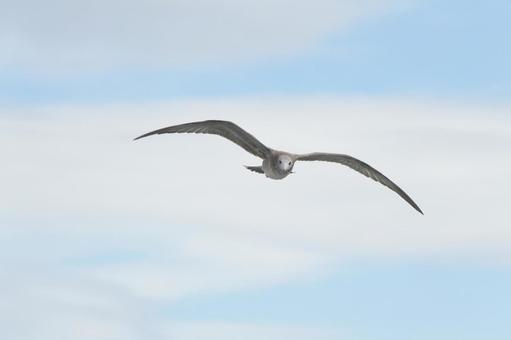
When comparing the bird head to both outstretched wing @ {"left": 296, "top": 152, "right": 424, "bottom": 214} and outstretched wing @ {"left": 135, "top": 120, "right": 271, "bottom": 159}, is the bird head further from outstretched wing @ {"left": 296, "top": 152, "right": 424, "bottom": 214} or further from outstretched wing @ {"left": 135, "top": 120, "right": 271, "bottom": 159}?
outstretched wing @ {"left": 296, "top": 152, "right": 424, "bottom": 214}

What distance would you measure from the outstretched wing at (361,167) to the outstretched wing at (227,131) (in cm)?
306

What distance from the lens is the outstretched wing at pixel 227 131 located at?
49.2 meters

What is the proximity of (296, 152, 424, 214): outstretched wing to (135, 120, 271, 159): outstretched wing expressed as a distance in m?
3.06

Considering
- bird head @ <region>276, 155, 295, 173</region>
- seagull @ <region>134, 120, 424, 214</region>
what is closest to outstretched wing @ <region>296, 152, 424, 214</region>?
seagull @ <region>134, 120, 424, 214</region>

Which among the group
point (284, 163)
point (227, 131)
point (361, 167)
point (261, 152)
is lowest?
point (284, 163)

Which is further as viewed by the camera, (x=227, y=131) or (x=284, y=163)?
(x=284, y=163)

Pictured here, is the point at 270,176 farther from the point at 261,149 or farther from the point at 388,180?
the point at 388,180

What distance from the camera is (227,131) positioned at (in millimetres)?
51031

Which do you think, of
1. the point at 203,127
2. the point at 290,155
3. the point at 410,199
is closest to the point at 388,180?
the point at 410,199

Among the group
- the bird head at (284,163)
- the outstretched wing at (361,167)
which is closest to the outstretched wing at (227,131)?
the bird head at (284,163)

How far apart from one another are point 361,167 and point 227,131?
29.7 feet

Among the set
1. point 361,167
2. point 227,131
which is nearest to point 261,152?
point 227,131

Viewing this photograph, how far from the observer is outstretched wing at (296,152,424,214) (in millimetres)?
54750

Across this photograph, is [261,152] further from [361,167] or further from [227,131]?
[361,167]
